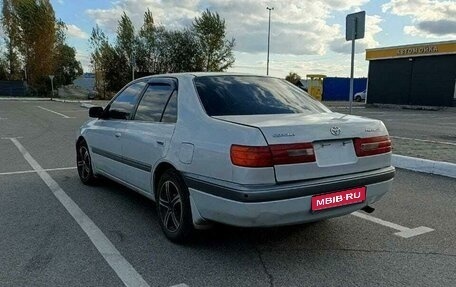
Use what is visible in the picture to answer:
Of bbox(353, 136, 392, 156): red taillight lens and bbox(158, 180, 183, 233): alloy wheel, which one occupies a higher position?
bbox(353, 136, 392, 156): red taillight lens

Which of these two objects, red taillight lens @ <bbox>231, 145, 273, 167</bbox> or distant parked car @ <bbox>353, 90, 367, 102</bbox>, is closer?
red taillight lens @ <bbox>231, 145, 273, 167</bbox>

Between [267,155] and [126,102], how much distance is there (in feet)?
8.47

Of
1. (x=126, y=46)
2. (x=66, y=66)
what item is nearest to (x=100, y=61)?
(x=126, y=46)

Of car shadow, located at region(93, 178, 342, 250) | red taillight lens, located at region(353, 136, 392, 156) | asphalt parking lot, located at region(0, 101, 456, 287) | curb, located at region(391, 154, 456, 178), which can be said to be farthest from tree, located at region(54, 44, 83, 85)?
red taillight lens, located at region(353, 136, 392, 156)

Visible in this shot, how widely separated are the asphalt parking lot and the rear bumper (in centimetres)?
42

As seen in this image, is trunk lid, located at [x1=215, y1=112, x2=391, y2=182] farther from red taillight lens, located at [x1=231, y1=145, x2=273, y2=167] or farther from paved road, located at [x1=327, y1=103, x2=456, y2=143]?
paved road, located at [x1=327, y1=103, x2=456, y2=143]

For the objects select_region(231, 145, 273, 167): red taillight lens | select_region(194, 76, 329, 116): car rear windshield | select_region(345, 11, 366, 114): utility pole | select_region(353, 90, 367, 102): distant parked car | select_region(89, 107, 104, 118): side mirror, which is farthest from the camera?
select_region(353, 90, 367, 102): distant parked car

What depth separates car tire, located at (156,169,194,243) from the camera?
361cm

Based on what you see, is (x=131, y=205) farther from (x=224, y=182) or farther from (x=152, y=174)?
(x=224, y=182)

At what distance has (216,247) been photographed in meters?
3.74

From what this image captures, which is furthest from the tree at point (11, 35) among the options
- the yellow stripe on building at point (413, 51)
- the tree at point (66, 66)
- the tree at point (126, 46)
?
the yellow stripe on building at point (413, 51)

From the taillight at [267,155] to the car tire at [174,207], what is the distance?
0.72 m

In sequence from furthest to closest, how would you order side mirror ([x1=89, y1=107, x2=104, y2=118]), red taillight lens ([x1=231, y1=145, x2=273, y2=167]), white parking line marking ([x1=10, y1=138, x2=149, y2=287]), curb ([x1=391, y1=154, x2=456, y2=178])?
curb ([x1=391, y1=154, x2=456, y2=178]) → side mirror ([x1=89, y1=107, x2=104, y2=118]) → white parking line marking ([x1=10, y1=138, x2=149, y2=287]) → red taillight lens ([x1=231, y1=145, x2=273, y2=167])

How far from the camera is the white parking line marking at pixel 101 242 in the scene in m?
3.15
